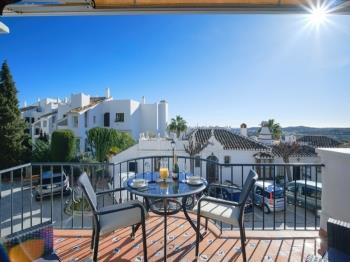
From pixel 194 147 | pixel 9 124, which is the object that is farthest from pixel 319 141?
pixel 9 124

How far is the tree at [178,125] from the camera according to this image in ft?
Answer: 77.4

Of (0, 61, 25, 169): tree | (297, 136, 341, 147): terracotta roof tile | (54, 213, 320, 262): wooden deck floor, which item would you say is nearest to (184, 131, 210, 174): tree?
(297, 136, 341, 147): terracotta roof tile

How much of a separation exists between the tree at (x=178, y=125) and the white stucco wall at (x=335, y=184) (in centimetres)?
2071

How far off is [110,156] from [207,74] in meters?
8.15

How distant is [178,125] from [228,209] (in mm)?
21260

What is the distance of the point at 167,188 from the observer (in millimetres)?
2373

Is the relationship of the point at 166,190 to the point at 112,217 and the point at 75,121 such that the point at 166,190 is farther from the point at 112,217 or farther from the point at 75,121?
the point at 75,121

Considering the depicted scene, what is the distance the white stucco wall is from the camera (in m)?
2.44

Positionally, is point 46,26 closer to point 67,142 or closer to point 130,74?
point 130,74

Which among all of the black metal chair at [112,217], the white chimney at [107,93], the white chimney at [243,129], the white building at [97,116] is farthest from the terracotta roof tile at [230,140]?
the black metal chair at [112,217]

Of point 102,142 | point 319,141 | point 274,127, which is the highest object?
point 274,127

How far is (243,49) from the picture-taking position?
307 inches

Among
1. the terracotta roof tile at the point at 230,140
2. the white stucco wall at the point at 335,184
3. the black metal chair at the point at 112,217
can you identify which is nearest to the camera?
the black metal chair at the point at 112,217

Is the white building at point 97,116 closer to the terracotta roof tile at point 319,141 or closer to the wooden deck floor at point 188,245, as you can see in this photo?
the terracotta roof tile at point 319,141
